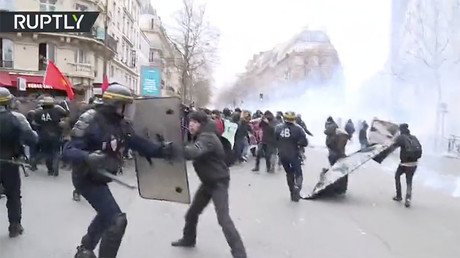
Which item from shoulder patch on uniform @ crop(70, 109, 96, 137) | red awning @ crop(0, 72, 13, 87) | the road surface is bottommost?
the road surface

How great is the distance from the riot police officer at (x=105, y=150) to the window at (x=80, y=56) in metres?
34.0

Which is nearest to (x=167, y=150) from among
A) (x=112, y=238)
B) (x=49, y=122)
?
(x=112, y=238)

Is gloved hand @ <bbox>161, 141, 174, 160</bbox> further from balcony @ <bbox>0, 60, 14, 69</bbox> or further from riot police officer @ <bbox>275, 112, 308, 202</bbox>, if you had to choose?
balcony @ <bbox>0, 60, 14, 69</bbox>

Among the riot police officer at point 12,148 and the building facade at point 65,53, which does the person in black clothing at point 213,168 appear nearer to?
the riot police officer at point 12,148

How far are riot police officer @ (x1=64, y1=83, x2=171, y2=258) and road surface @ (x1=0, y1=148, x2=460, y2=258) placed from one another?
115cm

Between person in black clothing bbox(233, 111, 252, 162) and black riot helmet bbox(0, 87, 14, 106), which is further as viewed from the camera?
person in black clothing bbox(233, 111, 252, 162)

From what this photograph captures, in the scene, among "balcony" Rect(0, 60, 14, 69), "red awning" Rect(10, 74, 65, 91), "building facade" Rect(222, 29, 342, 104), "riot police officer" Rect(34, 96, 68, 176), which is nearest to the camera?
"riot police officer" Rect(34, 96, 68, 176)

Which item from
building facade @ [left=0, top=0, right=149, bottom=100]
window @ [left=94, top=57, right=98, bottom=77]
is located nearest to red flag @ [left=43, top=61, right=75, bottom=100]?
building facade @ [left=0, top=0, right=149, bottom=100]

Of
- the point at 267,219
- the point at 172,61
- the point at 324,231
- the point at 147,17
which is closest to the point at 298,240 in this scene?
the point at 324,231

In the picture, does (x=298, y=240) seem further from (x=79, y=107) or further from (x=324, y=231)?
(x=79, y=107)

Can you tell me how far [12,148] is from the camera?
5926 millimetres

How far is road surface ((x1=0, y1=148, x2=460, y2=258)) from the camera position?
5770 millimetres

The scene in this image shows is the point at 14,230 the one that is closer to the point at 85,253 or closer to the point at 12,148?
the point at 12,148

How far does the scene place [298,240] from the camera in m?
6.38
